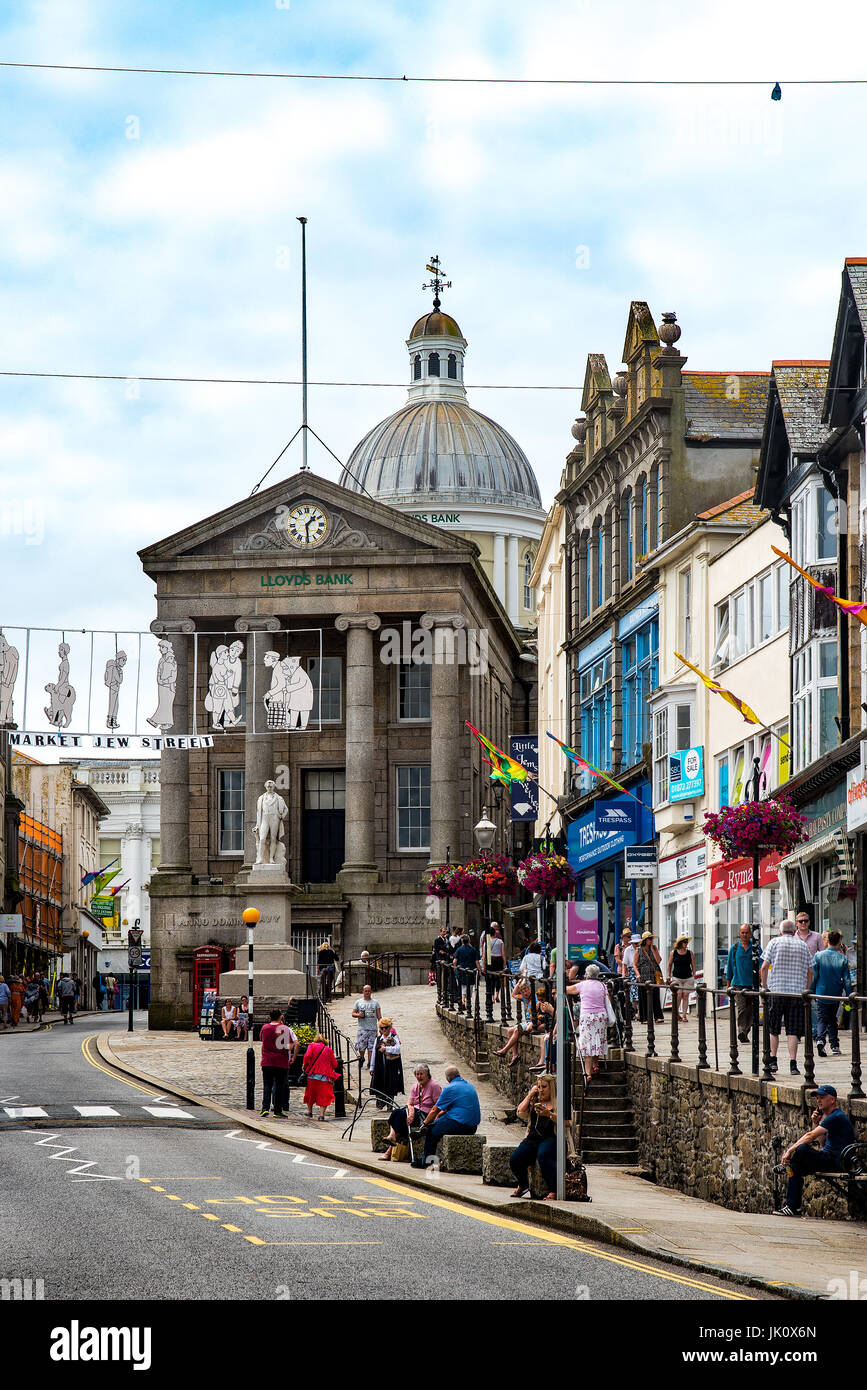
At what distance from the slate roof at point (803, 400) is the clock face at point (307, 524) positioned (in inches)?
1288

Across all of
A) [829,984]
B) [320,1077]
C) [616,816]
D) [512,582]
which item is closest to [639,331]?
[616,816]

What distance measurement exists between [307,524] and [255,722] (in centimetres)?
684

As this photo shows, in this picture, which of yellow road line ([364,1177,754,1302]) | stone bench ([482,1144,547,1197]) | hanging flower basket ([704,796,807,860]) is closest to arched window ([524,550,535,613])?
hanging flower basket ([704,796,807,860])

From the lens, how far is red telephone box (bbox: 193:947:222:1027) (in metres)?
65.8

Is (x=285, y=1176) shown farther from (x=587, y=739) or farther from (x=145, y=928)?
(x=145, y=928)

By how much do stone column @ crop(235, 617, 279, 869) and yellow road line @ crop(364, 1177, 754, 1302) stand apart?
45133 millimetres

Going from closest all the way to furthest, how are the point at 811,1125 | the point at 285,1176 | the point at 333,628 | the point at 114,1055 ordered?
the point at 811,1125
the point at 285,1176
the point at 114,1055
the point at 333,628

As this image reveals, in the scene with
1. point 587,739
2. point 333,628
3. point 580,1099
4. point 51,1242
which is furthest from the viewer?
point 333,628

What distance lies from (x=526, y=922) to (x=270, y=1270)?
196 feet

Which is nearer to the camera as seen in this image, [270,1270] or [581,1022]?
[270,1270]

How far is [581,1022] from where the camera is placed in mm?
27750

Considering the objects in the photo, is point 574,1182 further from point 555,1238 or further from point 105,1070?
point 105,1070

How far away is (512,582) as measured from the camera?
359 feet
